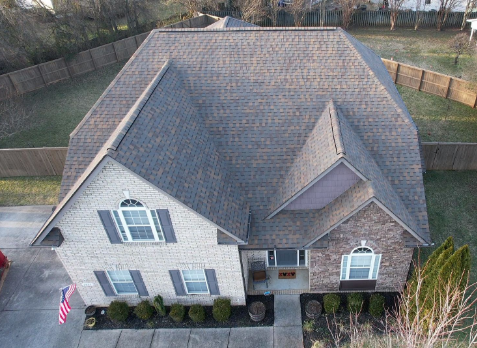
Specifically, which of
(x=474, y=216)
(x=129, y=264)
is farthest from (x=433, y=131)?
(x=129, y=264)

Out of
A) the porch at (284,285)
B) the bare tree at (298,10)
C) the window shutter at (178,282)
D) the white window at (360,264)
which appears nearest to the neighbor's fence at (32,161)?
the window shutter at (178,282)

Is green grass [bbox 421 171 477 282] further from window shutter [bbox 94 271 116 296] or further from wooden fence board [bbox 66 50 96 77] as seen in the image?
wooden fence board [bbox 66 50 96 77]

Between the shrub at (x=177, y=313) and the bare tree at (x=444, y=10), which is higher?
the bare tree at (x=444, y=10)

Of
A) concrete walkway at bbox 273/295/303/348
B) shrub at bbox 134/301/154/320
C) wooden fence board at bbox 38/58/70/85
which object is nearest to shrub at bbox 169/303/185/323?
shrub at bbox 134/301/154/320

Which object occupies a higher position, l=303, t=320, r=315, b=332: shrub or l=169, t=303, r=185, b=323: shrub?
l=169, t=303, r=185, b=323: shrub

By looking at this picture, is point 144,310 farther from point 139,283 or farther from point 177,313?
point 177,313

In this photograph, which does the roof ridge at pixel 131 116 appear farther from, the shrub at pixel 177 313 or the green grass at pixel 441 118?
the green grass at pixel 441 118
